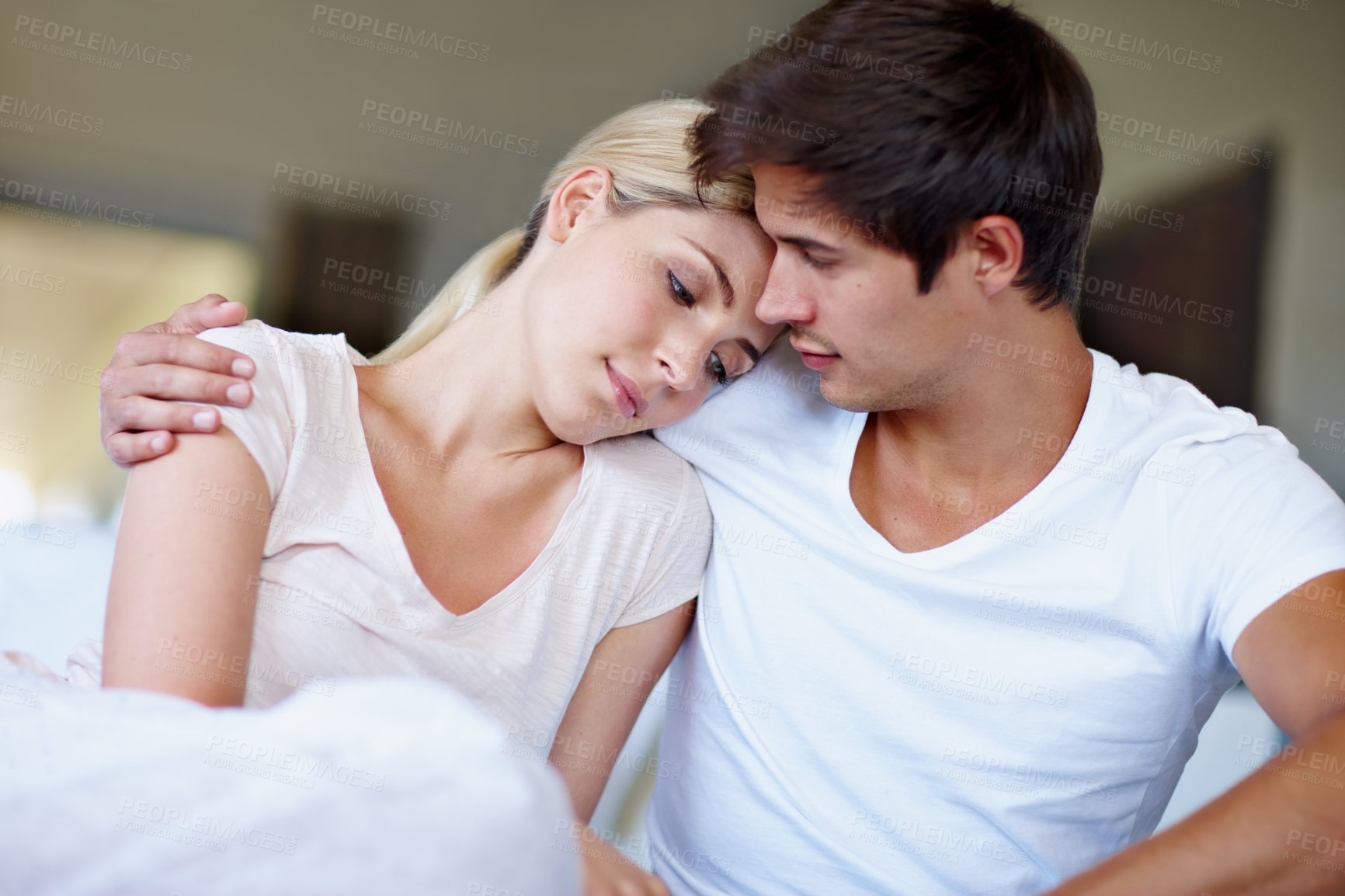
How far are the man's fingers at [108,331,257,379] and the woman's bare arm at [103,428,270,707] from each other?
78mm

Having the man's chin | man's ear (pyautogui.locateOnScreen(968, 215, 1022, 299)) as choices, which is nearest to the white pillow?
the man's chin

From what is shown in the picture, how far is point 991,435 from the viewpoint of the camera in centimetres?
125

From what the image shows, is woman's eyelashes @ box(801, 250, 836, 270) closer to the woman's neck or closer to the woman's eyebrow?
the woman's eyebrow

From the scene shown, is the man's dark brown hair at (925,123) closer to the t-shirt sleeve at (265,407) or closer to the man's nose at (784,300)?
the man's nose at (784,300)

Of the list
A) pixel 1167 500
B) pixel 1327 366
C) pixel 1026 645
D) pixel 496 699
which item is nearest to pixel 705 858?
pixel 496 699

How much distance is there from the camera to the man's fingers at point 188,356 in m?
1.02

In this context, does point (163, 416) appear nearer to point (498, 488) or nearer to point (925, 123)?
point (498, 488)

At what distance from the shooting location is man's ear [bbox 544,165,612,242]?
4.11 feet

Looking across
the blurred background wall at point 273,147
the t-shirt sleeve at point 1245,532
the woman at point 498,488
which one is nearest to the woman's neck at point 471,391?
the woman at point 498,488

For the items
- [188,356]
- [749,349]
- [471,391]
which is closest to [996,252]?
[749,349]

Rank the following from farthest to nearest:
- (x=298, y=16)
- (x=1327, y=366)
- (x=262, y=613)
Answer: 1. (x=298, y=16)
2. (x=1327, y=366)
3. (x=262, y=613)

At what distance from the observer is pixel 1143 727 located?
1137mm

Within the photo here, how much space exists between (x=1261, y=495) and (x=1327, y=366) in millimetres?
2596

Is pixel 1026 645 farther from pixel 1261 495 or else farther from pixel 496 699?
pixel 496 699
